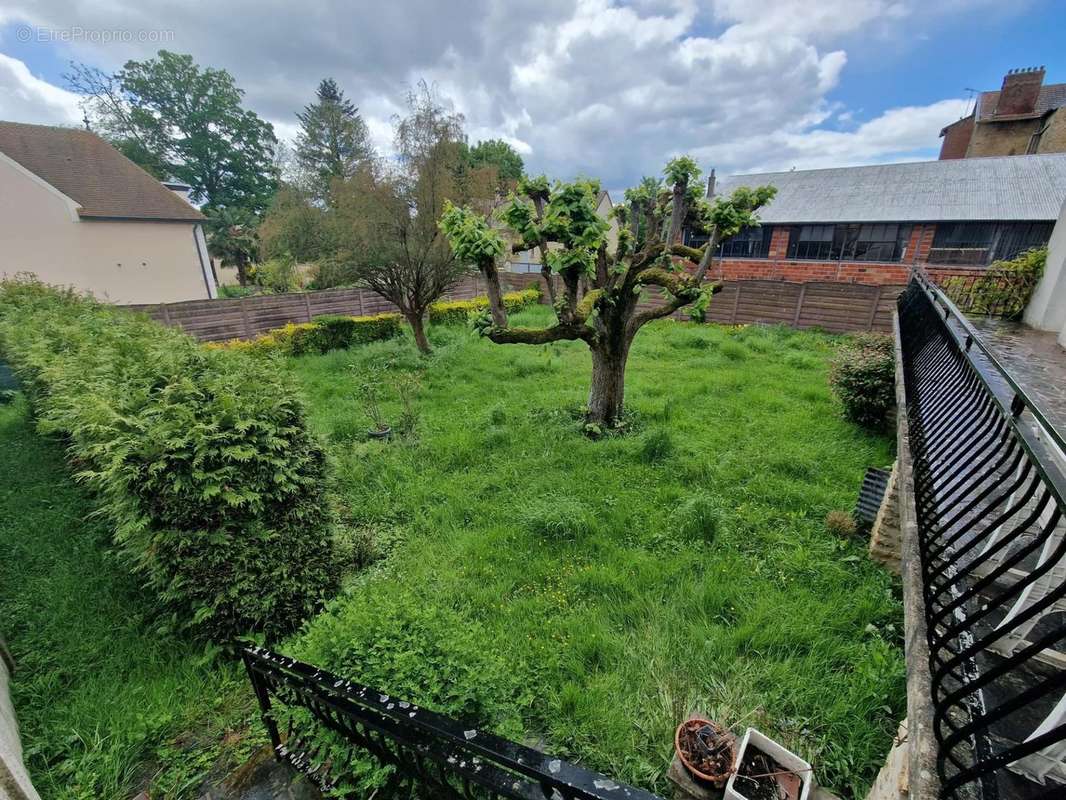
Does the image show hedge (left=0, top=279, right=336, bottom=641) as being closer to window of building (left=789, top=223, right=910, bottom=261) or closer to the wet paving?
the wet paving

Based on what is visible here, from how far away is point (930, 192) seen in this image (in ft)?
53.6

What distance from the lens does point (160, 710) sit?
266cm

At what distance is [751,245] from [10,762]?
22.4 metres

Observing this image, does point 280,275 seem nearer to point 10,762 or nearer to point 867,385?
point 10,762

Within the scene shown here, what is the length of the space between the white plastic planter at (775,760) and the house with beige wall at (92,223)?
19.5 metres

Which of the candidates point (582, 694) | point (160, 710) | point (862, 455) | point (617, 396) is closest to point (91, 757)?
point (160, 710)

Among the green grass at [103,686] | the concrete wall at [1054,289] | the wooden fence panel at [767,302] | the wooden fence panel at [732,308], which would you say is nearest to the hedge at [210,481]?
the green grass at [103,686]

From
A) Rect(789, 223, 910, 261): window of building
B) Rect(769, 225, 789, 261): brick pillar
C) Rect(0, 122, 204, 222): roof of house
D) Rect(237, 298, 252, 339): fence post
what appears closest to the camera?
Rect(237, 298, 252, 339): fence post

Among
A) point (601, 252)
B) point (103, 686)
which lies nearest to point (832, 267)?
point (601, 252)

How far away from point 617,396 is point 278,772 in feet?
17.5

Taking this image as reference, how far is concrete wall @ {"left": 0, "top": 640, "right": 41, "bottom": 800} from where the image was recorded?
69.2 inches

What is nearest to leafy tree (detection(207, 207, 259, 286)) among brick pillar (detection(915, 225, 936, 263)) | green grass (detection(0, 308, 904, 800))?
green grass (detection(0, 308, 904, 800))

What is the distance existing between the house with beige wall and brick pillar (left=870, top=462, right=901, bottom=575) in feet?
65.5

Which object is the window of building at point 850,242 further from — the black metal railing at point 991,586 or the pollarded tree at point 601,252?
the black metal railing at point 991,586
